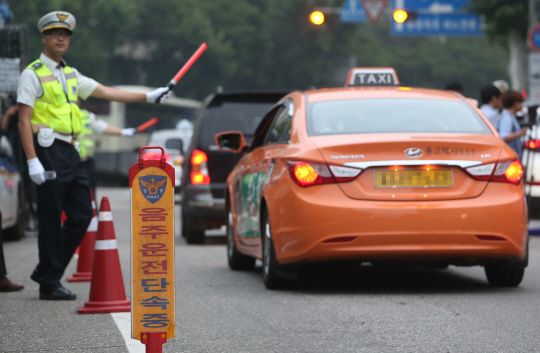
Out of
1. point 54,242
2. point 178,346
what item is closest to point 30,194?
point 54,242

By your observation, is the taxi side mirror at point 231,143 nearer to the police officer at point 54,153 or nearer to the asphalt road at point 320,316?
the asphalt road at point 320,316

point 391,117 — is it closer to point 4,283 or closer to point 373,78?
point 373,78

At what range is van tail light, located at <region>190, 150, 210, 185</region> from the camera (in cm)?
1235

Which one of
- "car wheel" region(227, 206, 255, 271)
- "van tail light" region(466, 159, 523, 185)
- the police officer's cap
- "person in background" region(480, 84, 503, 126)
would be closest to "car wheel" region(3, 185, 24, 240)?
"car wheel" region(227, 206, 255, 271)

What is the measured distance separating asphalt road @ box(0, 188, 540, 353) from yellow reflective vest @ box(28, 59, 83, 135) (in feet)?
3.90

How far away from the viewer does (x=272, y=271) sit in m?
7.62

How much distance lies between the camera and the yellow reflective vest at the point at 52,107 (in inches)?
286

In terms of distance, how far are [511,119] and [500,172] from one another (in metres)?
5.18

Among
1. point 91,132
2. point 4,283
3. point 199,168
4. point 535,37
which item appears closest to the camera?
point 4,283

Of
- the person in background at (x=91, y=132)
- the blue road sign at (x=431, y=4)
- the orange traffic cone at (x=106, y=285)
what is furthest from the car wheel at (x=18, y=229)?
the blue road sign at (x=431, y=4)

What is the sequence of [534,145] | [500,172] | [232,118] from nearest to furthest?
[500,172] → [232,118] → [534,145]

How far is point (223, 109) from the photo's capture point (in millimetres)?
12617

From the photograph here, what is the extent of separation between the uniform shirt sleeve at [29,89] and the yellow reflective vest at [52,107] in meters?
0.03

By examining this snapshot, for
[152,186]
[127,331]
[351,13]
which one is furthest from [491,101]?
[351,13]
